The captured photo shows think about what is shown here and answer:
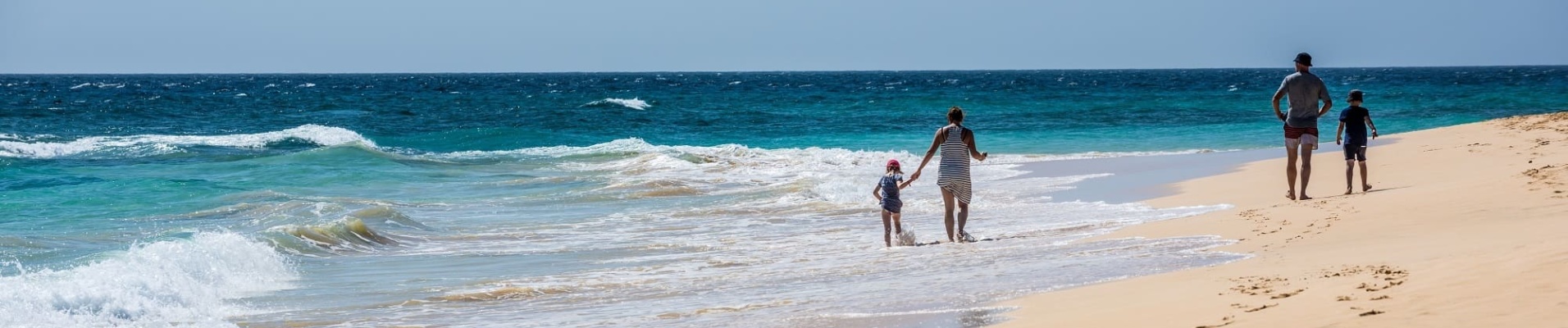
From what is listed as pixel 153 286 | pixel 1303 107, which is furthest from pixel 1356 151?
pixel 153 286

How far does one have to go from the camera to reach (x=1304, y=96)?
10.4m

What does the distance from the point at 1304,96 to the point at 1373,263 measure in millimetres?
4229

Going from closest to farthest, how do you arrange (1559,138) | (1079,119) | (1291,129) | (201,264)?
(201,264), (1291,129), (1559,138), (1079,119)

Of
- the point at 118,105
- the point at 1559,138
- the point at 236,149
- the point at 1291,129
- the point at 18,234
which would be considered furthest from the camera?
the point at 118,105

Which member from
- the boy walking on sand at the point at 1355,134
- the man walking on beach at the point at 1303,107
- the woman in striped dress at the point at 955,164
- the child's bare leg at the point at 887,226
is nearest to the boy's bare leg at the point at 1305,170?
the man walking on beach at the point at 1303,107

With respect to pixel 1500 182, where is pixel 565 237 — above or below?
below

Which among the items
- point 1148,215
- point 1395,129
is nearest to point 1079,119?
point 1395,129

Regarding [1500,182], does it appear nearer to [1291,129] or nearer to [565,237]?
[1291,129]

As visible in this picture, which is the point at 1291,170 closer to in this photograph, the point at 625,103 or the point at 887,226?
the point at 887,226

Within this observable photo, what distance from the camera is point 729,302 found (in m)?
7.40

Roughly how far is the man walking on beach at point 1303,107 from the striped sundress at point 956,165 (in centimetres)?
247

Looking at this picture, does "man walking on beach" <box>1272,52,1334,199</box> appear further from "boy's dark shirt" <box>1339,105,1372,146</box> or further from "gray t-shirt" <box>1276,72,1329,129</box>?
"boy's dark shirt" <box>1339,105,1372,146</box>

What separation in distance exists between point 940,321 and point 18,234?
29.6ft

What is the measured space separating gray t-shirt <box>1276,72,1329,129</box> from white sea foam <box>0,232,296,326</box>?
7.65 m
